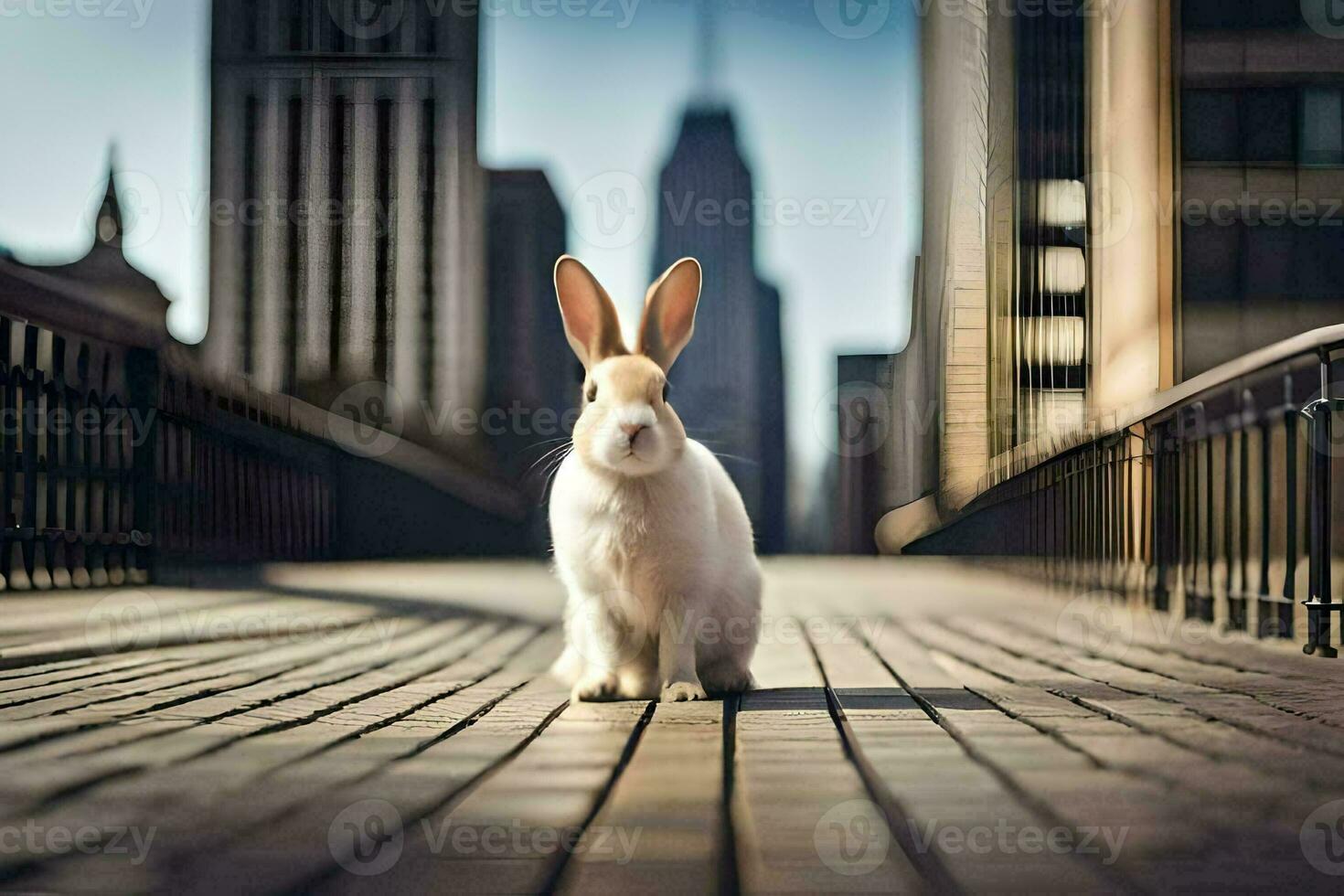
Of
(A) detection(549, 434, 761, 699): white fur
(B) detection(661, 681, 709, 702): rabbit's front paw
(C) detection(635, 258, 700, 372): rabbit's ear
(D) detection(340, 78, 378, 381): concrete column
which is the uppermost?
(D) detection(340, 78, 378, 381): concrete column

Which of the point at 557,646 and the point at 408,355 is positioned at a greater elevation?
the point at 408,355

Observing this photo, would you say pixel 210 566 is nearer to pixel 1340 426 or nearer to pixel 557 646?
pixel 557 646

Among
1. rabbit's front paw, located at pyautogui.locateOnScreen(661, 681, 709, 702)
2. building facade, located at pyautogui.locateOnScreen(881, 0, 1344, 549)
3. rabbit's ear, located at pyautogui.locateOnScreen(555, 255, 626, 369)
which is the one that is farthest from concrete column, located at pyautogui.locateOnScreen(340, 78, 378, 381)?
rabbit's front paw, located at pyautogui.locateOnScreen(661, 681, 709, 702)

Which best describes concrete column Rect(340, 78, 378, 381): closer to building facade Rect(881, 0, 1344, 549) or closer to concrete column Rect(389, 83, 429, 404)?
concrete column Rect(389, 83, 429, 404)

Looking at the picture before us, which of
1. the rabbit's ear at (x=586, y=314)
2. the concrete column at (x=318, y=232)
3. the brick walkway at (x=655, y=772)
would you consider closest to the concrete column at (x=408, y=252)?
the concrete column at (x=318, y=232)

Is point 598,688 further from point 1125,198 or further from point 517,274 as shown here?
point 1125,198

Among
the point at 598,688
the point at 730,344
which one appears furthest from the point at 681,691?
the point at 730,344

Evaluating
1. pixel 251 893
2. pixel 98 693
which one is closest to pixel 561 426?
pixel 98 693
